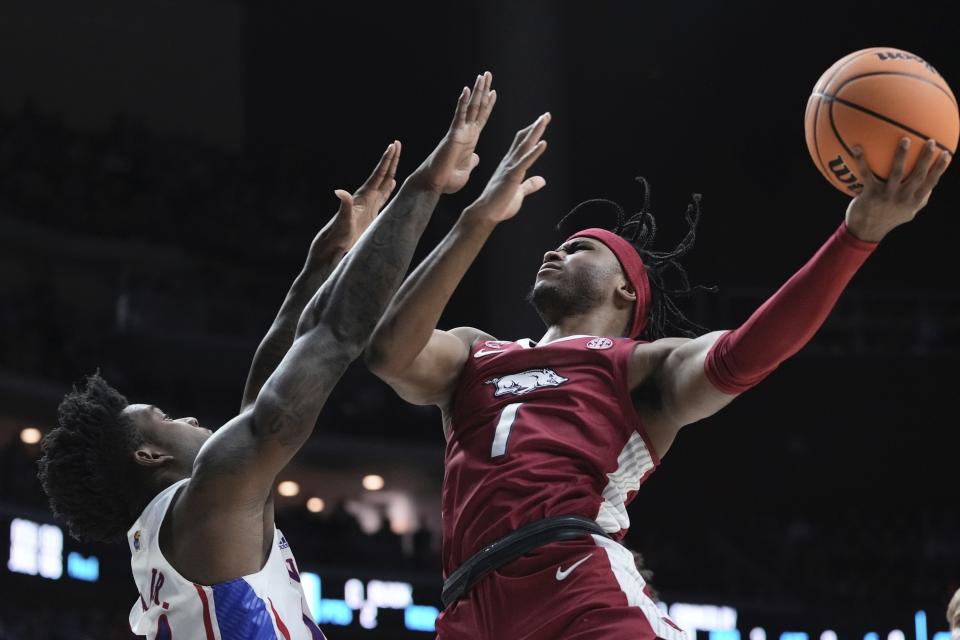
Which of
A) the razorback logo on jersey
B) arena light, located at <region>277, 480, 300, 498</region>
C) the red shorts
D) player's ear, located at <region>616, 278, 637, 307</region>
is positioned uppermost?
arena light, located at <region>277, 480, 300, 498</region>

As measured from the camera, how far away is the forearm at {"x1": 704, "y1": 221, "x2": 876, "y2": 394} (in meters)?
3.09

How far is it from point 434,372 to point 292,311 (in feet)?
1.70

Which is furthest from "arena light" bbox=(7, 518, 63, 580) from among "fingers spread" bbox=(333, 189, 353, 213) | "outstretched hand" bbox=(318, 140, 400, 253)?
"fingers spread" bbox=(333, 189, 353, 213)

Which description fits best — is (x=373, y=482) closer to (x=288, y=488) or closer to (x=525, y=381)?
(x=288, y=488)

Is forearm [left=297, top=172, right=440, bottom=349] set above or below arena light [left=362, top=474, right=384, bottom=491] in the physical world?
below

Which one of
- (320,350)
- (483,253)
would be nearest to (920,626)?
(483,253)

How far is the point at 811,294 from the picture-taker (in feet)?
10.2

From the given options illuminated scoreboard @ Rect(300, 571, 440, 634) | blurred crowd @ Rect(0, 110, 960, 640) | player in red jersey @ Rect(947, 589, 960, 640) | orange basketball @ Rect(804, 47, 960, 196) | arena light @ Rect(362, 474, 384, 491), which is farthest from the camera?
arena light @ Rect(362, 474, 384, 491)

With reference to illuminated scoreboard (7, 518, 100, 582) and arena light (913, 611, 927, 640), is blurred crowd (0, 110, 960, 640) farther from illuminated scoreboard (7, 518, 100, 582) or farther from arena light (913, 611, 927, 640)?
arena light (913, 611, 927, 640)

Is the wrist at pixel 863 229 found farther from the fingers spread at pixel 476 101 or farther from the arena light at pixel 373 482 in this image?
the arena light at pixel 373 482

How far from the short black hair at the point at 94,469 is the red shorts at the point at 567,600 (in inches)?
39.9

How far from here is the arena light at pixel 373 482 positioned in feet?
52.4

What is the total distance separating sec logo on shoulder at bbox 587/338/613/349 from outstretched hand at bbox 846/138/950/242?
0.88m

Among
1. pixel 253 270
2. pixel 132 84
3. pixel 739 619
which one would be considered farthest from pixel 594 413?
pixel 132 84
